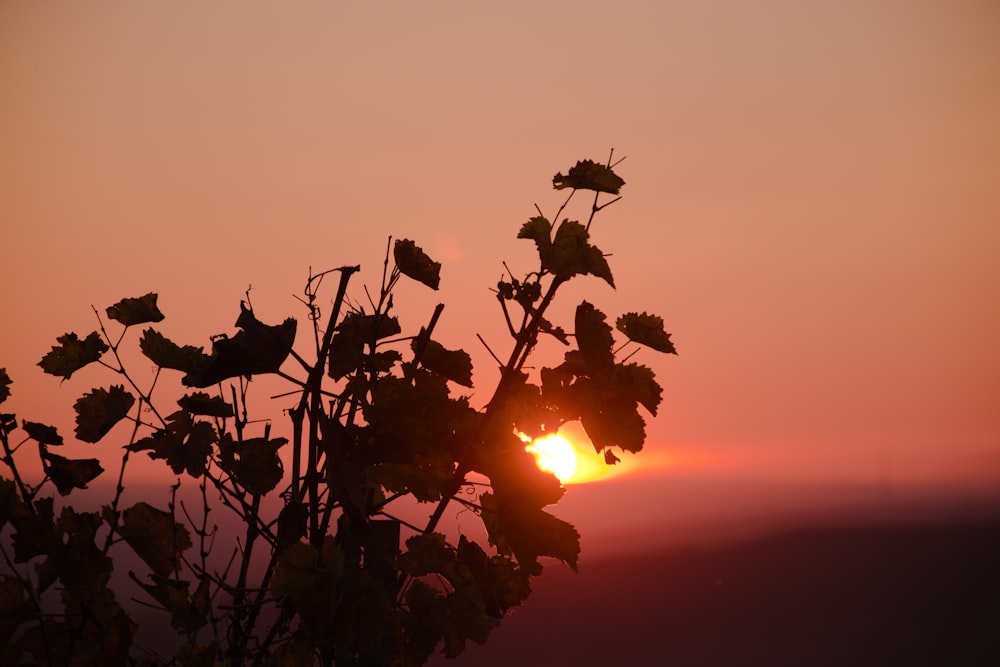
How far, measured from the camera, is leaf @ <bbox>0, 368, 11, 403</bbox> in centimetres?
235

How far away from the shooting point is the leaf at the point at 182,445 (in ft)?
7.40

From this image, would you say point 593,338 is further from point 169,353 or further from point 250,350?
point 169,353

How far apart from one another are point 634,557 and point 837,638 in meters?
4.20

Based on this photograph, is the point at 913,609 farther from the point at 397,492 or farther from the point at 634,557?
the point at 397,492

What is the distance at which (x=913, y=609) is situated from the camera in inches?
706

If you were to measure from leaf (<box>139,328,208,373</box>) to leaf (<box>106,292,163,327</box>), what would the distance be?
0.23 ft

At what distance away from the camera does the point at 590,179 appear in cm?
223

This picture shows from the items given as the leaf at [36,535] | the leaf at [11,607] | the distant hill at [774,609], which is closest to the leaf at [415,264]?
the leaf at [36,535]

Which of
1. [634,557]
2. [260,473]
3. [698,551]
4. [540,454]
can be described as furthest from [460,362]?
[698,551]

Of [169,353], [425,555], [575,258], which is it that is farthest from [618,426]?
[169,353]

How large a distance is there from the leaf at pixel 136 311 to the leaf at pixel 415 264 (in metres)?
0.62

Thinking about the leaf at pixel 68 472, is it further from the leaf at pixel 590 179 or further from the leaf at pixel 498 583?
the leaf at pixel 590 179

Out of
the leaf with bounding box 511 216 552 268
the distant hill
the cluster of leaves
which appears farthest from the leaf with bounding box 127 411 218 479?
the distant hill

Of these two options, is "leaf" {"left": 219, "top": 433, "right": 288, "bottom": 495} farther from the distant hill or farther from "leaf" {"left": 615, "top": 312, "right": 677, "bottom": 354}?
the distant hill
